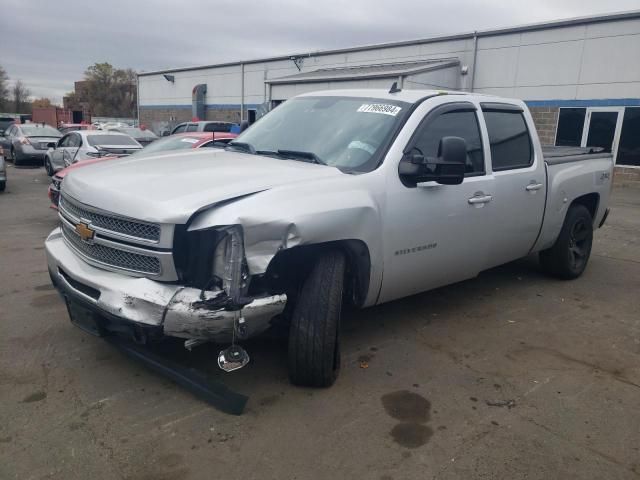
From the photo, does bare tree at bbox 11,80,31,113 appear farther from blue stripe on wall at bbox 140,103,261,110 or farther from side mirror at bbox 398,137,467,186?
side mirror at bbox 398,137,467,186

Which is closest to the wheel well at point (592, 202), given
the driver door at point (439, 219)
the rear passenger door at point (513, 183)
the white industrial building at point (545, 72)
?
the rear passenger door at point (513, 183)

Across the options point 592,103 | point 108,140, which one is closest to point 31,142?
point 108,140

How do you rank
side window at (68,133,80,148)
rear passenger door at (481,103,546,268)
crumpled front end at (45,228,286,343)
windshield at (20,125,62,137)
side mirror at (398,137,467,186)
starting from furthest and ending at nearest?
windshield at (20,125,62,137)
side window at (68,133,80,148)
rear passenger door at (481,103,546,268)
side mirror at (398,137,467,186)
crumpled front end at (45,228,286,343)

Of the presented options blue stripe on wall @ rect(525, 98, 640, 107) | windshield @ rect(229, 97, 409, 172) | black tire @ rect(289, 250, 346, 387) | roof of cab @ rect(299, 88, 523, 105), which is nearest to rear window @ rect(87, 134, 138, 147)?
windshield @ rect(229, 97, 409, 172)

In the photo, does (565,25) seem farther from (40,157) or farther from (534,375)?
(40,157)

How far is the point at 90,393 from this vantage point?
3.14 metres

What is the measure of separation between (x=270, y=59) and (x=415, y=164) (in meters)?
25.7

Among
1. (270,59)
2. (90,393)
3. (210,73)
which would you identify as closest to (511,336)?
(90,393)

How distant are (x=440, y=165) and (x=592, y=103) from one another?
1571 cm

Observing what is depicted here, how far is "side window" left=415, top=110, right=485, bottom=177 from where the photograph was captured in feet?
12.8

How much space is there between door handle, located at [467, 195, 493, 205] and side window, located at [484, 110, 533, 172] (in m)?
0.34

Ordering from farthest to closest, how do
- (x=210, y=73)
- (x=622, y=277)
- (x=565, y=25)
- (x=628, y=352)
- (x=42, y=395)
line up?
(x=210, y=73)
(x=565, y=25)
(x=622, y=277)
(x=628, y=352)
(x=42, y=395)

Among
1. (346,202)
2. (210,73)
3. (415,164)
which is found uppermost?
(210,73)

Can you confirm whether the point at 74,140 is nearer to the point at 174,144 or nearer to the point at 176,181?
the point at 174,144
